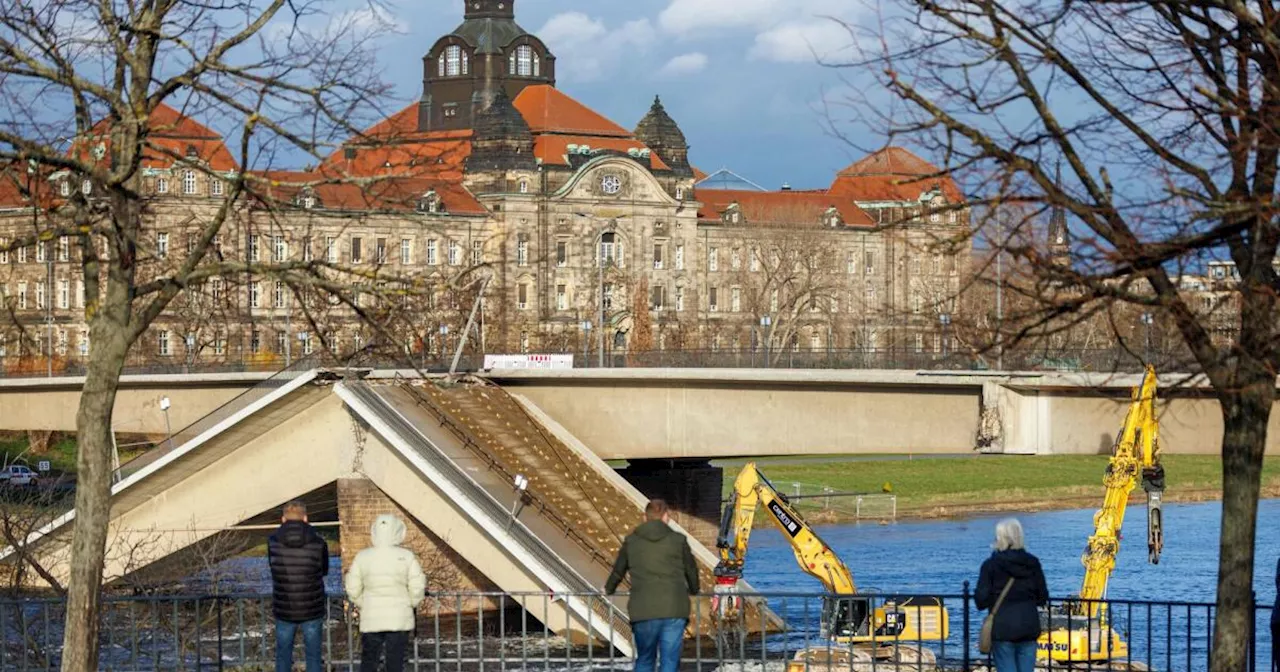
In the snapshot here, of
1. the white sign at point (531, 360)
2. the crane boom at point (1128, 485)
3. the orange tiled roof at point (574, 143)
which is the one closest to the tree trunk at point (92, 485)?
the crane boom at point (1128, 485)

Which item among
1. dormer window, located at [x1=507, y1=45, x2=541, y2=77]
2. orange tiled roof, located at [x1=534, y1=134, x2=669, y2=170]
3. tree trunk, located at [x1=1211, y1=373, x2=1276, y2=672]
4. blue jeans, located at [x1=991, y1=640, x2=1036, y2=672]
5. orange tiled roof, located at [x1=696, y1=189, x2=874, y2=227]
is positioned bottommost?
blue jeans, located at [x1=991, y1=640, x2=1036, y2=672]

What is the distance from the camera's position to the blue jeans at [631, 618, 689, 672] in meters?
16.1

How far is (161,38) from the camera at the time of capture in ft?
50.8

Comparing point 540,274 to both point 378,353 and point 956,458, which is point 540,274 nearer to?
point 956,458

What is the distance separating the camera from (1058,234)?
14859 millimetres

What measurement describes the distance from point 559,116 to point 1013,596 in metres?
124

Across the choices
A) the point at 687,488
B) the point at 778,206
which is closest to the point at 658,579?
the point at 687,488

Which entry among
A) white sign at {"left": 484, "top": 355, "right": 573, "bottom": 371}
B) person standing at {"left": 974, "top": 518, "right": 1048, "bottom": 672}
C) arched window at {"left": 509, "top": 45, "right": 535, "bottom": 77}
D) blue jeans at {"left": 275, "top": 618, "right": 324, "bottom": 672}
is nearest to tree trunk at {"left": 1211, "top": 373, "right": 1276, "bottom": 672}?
person standing at {"left": 974, "top": 518, "right": 1048, "bottom": 672}

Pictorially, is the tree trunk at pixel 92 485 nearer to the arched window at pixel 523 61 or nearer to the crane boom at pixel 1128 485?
the crane boom at pixel 1128 485

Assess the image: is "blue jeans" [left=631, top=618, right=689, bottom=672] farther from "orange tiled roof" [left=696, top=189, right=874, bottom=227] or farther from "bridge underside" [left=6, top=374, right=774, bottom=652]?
"orange tiled roof" [left=696, top=189, right=874, bottom=227]

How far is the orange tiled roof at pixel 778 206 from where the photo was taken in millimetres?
138875

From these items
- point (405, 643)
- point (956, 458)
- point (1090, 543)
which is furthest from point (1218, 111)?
point (956, 458)

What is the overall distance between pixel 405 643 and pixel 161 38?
4.58 m

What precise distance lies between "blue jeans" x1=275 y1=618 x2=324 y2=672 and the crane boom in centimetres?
1755
